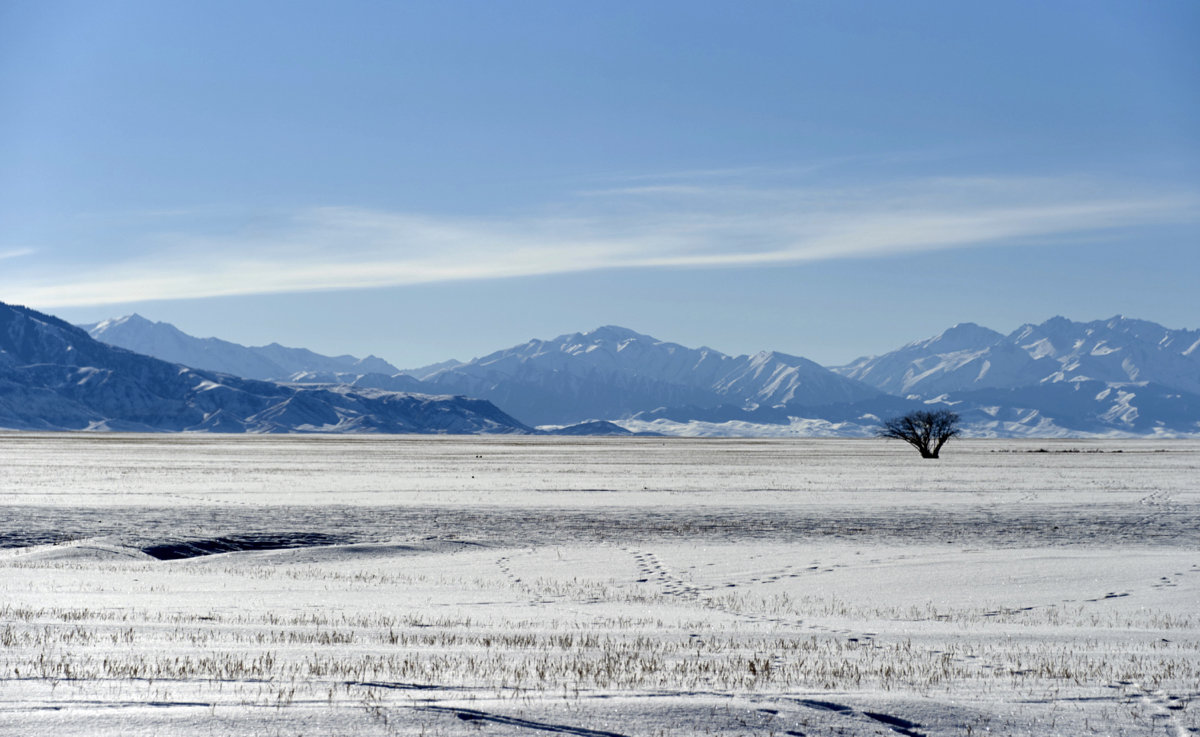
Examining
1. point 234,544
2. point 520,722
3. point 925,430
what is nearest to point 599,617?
point 520,722

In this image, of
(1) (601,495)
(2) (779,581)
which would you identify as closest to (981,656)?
(2) (779,581)

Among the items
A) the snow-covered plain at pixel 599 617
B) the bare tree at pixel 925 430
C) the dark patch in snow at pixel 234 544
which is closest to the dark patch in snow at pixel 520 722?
the snow-covered plain at pixel 599 617

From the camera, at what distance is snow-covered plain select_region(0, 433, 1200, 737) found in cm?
751

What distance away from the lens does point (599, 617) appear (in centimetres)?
1405

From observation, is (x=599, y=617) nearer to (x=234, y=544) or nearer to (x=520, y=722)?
(x=520, y=722)

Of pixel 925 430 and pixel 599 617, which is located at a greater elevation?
pixel 925 430

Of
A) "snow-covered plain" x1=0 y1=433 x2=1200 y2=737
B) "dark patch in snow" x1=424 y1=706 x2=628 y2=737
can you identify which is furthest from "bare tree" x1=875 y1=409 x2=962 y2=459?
"dark patch in snow" x1=424 y1=706 x2=628 y2=737

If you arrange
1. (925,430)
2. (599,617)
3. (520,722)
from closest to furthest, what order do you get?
1. (520,722)
2. (599,617)
3. (925,430)

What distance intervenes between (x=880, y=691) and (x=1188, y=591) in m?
11.3

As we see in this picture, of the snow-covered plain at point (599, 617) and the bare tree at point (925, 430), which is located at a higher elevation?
the bare tree at point (925, 430)

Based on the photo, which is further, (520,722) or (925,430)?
(925,430)

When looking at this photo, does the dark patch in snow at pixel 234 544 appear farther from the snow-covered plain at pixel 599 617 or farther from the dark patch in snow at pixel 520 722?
the dark patch in snow at pixel 520 722

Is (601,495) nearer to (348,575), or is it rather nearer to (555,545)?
(555,545)

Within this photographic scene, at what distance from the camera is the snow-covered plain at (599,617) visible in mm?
7512
